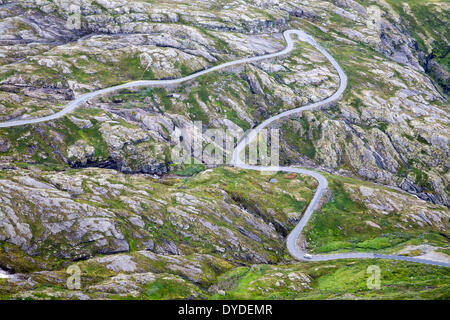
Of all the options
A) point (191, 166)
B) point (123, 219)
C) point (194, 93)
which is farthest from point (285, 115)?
point (123, 219)

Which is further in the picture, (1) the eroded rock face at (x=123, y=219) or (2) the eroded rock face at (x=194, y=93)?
(2) the eroded rock face at (x=194, y=93)

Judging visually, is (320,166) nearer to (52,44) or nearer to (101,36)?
(101,36)

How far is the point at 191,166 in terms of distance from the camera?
11988 centimetres

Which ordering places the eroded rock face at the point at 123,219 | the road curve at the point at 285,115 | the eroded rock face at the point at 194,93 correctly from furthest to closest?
the eroded rock face at the point at 194,93, the road curve at the point at 285,115, the eroded rock face at the point at 123,219

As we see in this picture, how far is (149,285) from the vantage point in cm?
6050

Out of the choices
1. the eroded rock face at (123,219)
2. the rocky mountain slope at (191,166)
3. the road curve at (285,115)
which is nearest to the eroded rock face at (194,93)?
the rocky mountain slope at (191,166)

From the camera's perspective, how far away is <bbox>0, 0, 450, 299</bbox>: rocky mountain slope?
69000 mm

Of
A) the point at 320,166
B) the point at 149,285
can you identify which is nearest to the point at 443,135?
the point at 320,166

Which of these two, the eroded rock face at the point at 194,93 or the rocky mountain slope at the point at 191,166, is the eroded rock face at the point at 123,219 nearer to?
the rocky mountain slope at the point at 191,166

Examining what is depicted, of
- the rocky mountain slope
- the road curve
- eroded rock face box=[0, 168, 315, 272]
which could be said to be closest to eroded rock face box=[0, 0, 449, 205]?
the rocky mountain slope

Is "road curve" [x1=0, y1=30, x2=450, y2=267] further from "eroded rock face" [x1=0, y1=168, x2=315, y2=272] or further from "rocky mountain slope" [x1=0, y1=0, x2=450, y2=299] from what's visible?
"eroded rock face" [x1=0, y1=168, x2=315, y2=272]

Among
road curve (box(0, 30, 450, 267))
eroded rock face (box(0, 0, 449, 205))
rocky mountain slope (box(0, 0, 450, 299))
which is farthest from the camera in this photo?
eroded rock face (box(0, 0, 449, 205))

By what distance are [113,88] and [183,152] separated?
36258 mm

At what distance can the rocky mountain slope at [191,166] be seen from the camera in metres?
69.0
